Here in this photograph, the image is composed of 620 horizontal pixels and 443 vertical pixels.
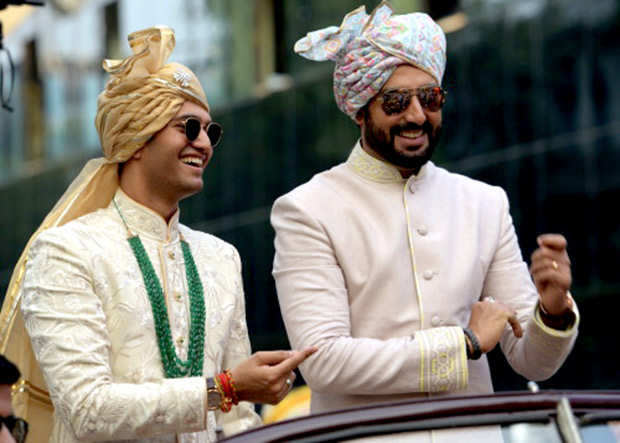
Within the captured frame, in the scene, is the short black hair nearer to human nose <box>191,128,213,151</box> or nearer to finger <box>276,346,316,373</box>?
finger <box>276,346,316,373</box>

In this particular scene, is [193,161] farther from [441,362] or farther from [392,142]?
[441,362]

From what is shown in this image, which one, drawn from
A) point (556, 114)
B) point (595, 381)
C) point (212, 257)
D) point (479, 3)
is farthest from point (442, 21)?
point (212, 257)

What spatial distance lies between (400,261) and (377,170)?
338 millimetres

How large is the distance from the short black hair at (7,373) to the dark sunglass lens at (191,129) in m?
0.97

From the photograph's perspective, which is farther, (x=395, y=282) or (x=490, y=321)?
(x=395, y=282)

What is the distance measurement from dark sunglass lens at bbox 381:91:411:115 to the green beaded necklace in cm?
81

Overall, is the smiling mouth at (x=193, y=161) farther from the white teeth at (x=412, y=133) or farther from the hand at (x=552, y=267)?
the hand at (x=552, y=267)

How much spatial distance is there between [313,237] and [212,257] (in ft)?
1.40

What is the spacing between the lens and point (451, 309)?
5.19 m

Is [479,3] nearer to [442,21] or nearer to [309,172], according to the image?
[442,21]

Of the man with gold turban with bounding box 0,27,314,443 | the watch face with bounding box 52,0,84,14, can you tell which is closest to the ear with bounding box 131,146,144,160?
the man with gold turban with bounding box 0,27,314,443

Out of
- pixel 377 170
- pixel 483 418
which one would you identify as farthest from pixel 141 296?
pixel 483 418

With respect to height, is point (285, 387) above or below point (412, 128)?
below

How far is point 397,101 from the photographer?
5.21 meters
